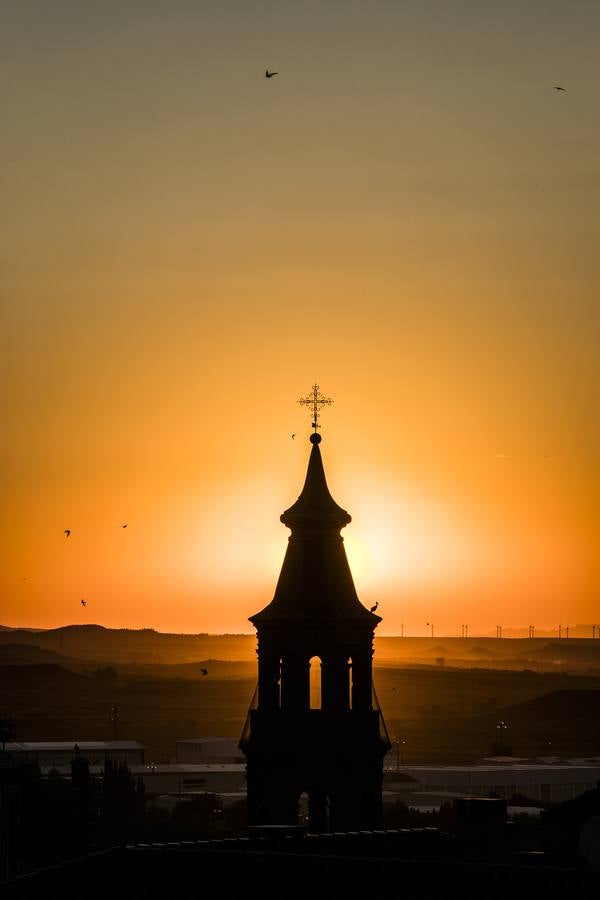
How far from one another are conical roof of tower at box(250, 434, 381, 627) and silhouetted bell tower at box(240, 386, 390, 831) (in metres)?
0.03

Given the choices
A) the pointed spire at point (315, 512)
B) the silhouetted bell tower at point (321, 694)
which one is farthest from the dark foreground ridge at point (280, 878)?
the pointed spire at point (315, 512)

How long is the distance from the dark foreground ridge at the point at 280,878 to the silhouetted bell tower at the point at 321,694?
633cm

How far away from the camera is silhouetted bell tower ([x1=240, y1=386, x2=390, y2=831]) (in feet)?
159

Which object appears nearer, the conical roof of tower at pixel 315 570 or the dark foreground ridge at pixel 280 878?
the dark foreground ridge at pixel 280 878

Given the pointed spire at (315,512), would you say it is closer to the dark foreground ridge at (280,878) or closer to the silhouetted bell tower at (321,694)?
the silhouetted bell tower at (321,694)

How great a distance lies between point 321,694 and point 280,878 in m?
10.1

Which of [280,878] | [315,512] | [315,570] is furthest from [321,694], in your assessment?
[280,878]

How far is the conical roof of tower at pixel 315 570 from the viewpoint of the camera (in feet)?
163

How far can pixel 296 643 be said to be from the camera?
49594 mm

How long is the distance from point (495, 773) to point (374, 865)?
15118cm

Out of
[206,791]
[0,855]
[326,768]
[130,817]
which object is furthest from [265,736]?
[206,791]

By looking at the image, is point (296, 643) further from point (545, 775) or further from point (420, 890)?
point (545, 775)

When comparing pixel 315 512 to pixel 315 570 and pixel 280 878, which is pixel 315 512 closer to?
pixel 315 570

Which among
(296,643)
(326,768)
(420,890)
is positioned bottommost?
(420,890)
